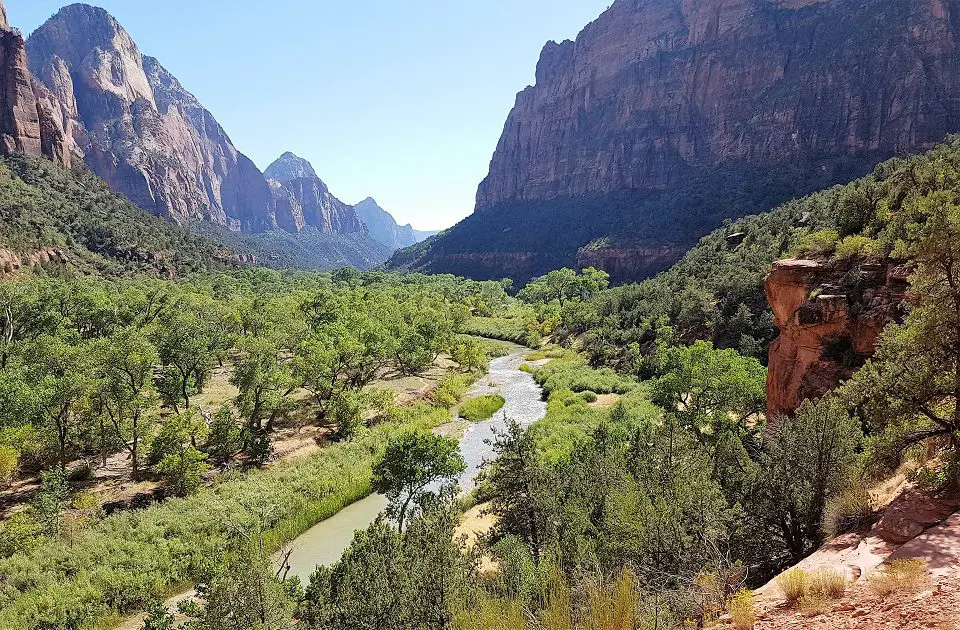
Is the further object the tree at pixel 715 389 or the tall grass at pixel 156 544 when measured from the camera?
the tree at pixel 715 389

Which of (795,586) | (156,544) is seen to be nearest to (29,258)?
(156,544)

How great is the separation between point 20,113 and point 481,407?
125 metres

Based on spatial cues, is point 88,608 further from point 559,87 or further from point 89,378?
point 559,87

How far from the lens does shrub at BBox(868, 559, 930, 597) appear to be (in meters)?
7.04

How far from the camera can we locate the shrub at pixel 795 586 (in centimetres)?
795

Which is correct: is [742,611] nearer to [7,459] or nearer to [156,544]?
[156,544]

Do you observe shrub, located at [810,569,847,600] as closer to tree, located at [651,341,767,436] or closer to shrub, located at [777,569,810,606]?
shrub, located at [777,569,810,606]

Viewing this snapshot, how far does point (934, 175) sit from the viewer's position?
75.0ft

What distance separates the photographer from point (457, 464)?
21594 millimetres

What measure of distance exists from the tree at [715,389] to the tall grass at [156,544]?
63.2ft

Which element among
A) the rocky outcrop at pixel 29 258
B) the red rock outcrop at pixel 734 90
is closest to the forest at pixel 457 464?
the rocky outcrop at pixel 29 258

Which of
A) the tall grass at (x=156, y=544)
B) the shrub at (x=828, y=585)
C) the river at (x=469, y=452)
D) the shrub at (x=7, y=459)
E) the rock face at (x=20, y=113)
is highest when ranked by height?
the rock face at (x=20, y=113)

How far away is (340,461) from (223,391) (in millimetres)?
18544

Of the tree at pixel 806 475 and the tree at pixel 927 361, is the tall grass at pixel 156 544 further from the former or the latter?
the tree at pixel 927 361
